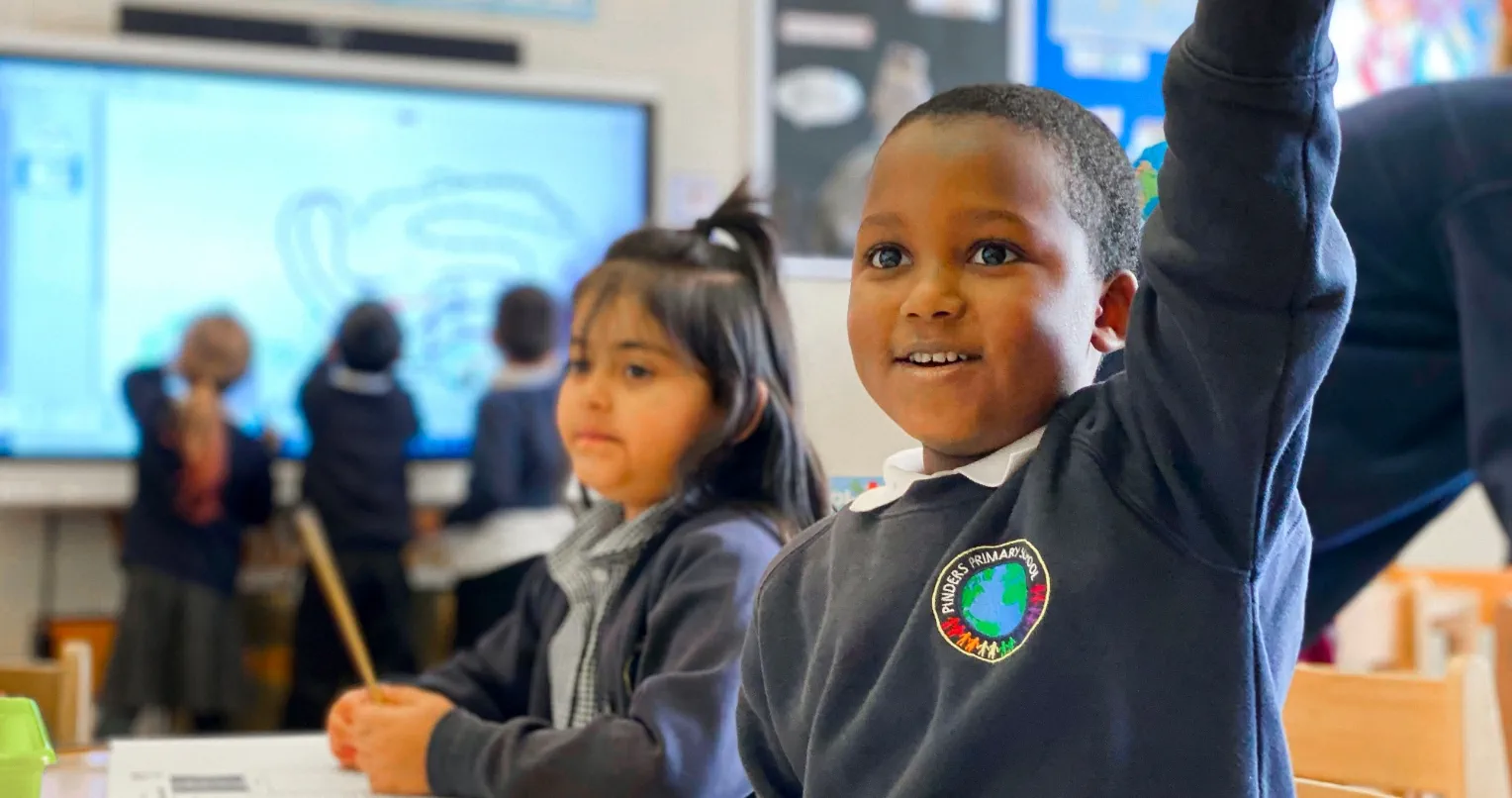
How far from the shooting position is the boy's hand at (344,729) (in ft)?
3.74

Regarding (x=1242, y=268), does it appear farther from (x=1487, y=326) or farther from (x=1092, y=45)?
(x=1092, y=45)

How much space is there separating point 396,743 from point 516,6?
3.18 meters

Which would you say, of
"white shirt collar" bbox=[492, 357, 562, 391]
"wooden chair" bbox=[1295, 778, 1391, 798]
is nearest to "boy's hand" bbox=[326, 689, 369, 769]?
"wooden chair" bbox=[1295, 778, 1391, 798]

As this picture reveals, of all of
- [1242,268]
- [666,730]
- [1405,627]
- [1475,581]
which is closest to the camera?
[1242,268]

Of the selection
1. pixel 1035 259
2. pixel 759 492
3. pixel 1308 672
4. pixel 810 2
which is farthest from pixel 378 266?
pixel 1035 259

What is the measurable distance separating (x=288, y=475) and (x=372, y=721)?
2.65 m

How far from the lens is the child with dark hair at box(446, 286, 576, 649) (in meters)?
3.17

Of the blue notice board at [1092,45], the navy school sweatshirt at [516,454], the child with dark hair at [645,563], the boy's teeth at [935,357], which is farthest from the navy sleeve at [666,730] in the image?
the blue notice board at [1092,45]

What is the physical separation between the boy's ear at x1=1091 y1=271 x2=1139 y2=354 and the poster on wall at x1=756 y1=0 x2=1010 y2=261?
330 cm

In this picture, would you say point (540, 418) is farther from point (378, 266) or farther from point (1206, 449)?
point (1206, 449)

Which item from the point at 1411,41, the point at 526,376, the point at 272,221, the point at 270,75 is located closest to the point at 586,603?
the point at 526,376

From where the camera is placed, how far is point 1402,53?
4.66 metres

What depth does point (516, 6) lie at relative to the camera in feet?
13.0

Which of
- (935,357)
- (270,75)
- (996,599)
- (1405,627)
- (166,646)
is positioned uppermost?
(270,75)
